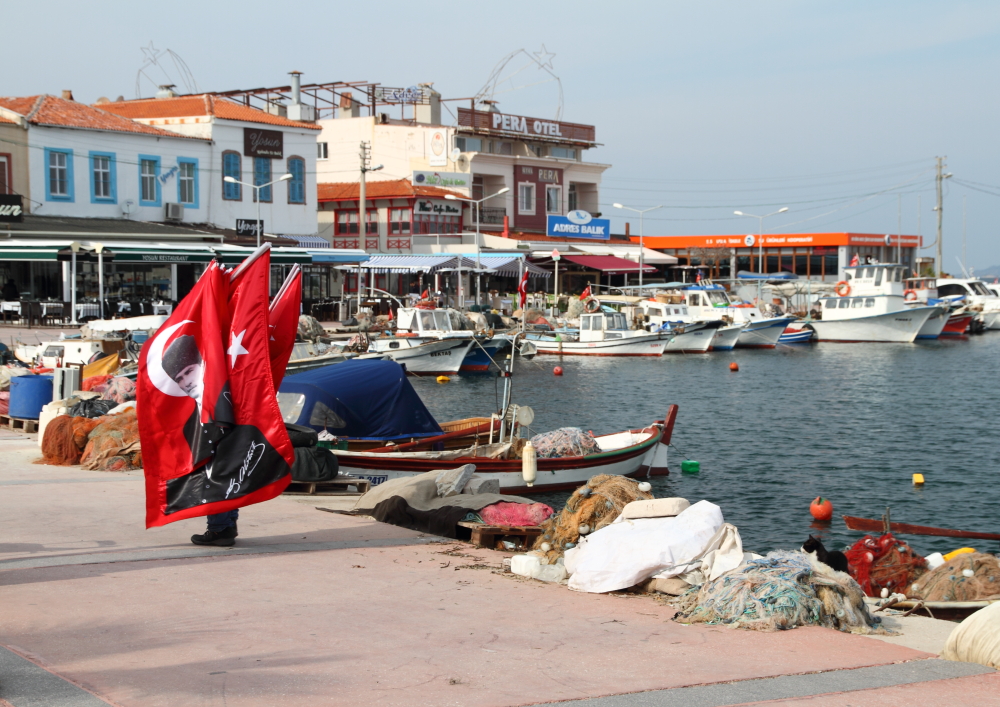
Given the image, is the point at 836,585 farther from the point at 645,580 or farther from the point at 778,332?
the point at 778,332

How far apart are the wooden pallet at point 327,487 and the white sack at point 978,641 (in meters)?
8.74

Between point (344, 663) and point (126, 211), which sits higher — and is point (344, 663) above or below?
below

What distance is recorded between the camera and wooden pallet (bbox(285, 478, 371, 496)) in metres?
14.4

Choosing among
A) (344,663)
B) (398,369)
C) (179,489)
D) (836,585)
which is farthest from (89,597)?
(398,369)

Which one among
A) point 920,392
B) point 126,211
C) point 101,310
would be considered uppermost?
point 126,211

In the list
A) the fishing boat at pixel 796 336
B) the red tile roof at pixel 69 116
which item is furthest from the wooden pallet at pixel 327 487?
the fishing boat at pixel 796 336

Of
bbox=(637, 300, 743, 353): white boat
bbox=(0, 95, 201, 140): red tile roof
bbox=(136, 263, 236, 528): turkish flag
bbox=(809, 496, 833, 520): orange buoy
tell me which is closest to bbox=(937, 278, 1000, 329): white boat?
bbox=(637, 300, 743, 353): white boat

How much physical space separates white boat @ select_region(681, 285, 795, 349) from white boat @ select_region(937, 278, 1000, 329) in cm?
2216

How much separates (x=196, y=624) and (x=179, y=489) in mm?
2480

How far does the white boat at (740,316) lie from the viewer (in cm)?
5588

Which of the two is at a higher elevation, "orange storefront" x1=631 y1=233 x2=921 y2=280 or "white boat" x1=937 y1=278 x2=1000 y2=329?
"orange storefront" x1=631 y1=233 x2=921 y2=280

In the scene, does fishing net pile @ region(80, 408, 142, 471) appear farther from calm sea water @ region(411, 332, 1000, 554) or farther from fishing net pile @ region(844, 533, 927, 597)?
fishing net pile @ region(844, 533, 927, 597)

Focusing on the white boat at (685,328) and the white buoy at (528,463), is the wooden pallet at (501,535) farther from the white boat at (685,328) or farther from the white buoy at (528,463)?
the white boat at (685,328)

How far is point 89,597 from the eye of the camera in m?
7.85
